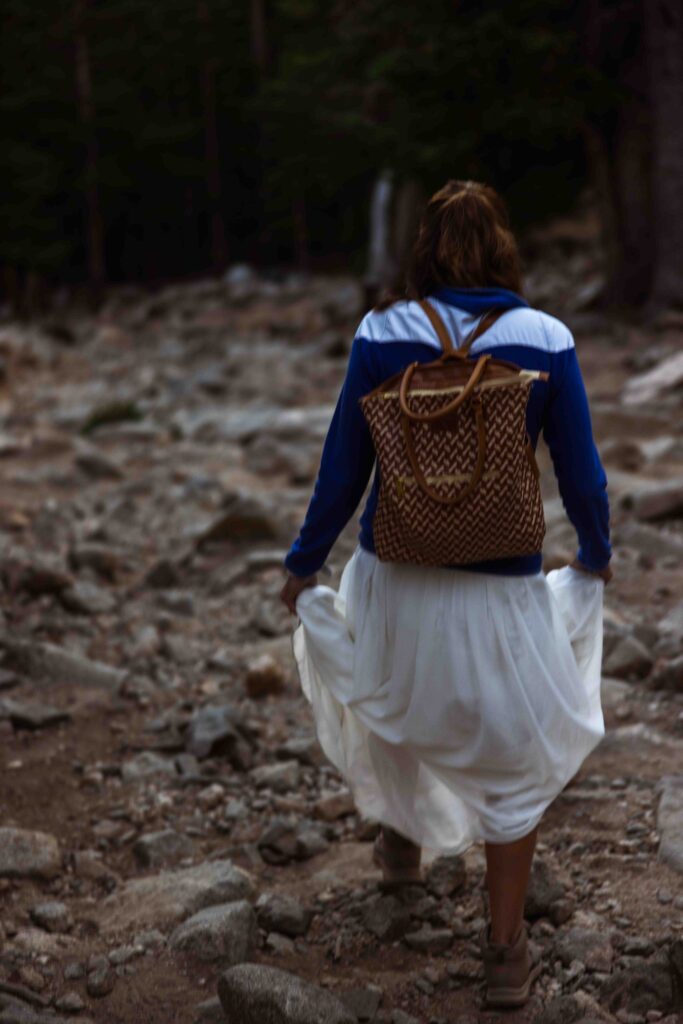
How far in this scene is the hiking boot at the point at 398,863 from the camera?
3600 millimetres

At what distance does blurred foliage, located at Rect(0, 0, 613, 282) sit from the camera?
18.3m

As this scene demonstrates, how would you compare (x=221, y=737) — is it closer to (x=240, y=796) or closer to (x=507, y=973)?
(x=240, y=796)

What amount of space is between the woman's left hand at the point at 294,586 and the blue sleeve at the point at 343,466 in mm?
79

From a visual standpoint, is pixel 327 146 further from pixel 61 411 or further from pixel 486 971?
pixel 486 971

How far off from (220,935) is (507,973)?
30.0 inches

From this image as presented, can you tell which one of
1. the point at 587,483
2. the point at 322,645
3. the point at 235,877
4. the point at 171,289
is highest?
the point at 587,483

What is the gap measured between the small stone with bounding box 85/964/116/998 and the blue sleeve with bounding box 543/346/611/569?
161 centimetres

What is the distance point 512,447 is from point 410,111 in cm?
1398

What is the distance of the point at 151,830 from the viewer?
14.6 feet

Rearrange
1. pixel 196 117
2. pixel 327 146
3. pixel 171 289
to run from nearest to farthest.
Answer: pixel 327 146, pixel 171 289, pixel 196 117

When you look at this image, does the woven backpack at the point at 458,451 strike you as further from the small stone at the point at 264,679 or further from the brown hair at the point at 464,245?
the small stone at the point at 264,679

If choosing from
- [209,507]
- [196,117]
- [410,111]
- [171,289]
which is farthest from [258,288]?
[209,507]

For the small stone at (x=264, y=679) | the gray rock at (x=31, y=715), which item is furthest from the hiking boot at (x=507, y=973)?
the gray rock at (x=31, y=715)

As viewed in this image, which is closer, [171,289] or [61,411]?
[61,411]
